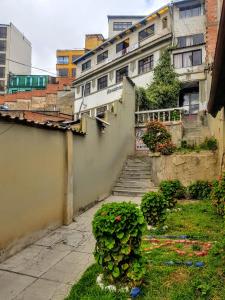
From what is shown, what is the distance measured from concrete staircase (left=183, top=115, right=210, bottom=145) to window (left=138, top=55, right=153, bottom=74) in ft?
37.2

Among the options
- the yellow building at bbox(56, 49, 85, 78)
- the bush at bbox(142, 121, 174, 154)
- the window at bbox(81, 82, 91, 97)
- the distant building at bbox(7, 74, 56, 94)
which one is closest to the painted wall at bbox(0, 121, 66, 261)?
the bush at bbox(142, 121, 174, 154)

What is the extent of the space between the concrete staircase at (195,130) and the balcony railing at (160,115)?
1.00 metres

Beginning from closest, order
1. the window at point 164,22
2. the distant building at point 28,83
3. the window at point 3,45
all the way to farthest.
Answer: the window at point 164,22 < the distant building at point 28,83 < the window at point 3,45

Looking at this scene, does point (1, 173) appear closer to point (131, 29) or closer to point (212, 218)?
point (212, 218)

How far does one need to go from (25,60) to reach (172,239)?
200ft

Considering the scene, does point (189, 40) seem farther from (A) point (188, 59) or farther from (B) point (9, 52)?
(B) point (9, 52)

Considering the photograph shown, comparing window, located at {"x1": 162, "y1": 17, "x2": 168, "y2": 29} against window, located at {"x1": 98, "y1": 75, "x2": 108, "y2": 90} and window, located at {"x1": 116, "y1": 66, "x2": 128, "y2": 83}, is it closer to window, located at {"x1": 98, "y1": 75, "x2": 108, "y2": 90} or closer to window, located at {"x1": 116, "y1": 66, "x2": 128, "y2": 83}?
window, located at {"x1": 116, "y1": 66, "x2": 128, "y2": 83}

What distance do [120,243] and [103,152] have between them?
26.5 ft

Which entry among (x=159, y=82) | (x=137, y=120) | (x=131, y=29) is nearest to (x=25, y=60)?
(x=131, y=29)

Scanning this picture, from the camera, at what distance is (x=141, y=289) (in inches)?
156

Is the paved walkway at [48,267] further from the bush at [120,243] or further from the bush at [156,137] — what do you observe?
the bush at [156,137]

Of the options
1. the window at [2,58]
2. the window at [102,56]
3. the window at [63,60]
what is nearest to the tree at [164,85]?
the window at [102,56]

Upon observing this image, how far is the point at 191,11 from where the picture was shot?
27.5 metres

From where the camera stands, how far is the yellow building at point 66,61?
57219mm
